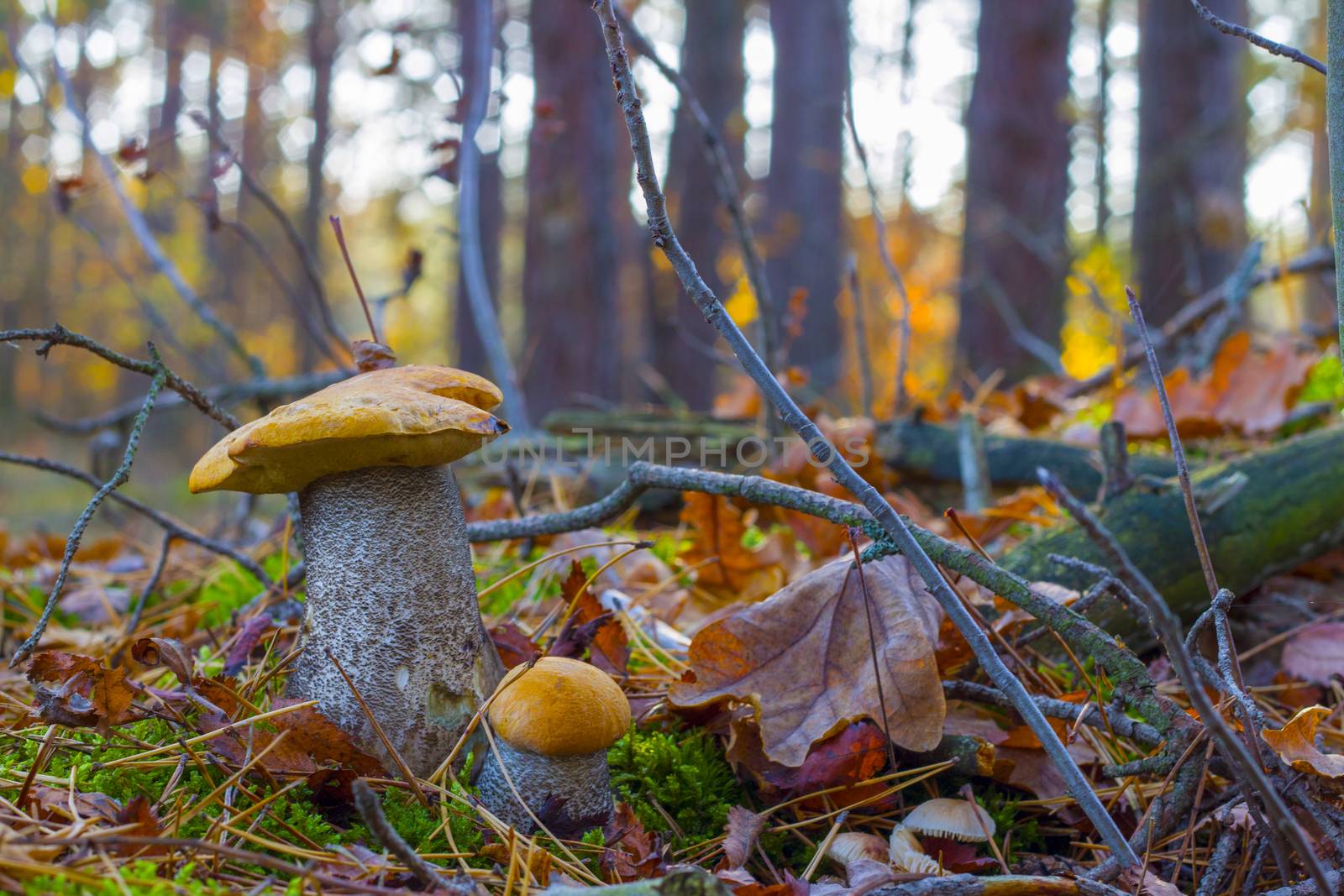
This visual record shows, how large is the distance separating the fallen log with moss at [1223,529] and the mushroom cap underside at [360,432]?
3.97 feet

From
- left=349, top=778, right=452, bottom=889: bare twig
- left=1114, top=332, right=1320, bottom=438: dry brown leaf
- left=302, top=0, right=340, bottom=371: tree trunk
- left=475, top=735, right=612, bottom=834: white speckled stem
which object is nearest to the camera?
left=349, top=778, right=452, bottom=889: bare twig

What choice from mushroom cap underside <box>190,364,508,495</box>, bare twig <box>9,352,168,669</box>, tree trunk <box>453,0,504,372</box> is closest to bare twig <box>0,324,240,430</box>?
bare twig <box>9,352,168,669</box>

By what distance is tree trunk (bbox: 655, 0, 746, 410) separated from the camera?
8758 millimetres

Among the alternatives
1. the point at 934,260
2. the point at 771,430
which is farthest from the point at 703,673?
the point at 934,260

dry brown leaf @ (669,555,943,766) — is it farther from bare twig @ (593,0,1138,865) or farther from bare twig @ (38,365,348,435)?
bare twig @ (38,365,348,435)

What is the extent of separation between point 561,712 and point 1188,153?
224 inches

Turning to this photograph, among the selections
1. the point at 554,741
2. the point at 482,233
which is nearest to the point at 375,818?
the point at 554,741

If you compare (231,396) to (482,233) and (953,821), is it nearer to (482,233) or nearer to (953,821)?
(953,821)

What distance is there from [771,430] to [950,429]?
65 cm

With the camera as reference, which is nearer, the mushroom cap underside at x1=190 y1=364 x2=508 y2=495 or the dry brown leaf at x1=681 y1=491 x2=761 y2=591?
the mushroom cap underside at x1=190 y1=364 x2=508 y2=495

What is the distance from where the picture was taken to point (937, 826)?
1313mm

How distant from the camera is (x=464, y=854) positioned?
1.21 meters

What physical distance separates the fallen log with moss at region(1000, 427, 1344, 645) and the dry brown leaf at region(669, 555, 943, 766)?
0.48m

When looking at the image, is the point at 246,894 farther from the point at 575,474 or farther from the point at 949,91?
the point at 949,91
